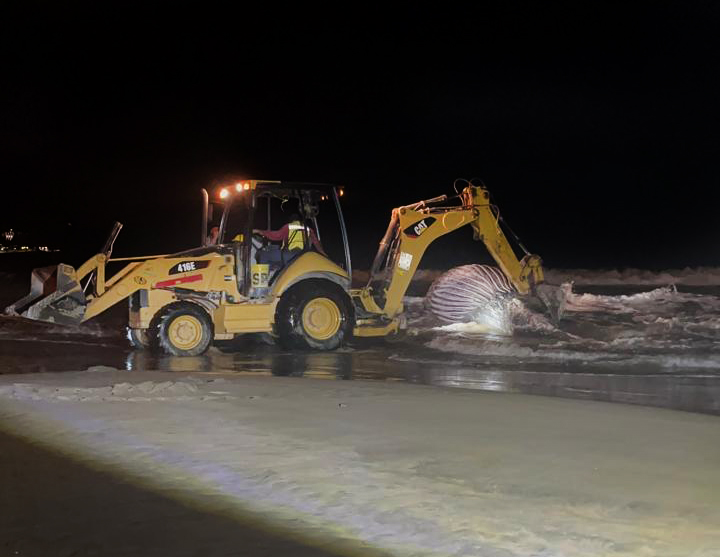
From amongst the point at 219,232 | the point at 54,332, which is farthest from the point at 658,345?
the point at 54,332

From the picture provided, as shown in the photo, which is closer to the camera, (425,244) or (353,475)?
(353,475)

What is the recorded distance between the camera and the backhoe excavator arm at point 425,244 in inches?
589

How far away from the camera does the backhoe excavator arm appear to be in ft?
49.1

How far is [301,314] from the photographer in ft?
45.6

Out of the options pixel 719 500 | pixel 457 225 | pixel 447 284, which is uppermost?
pixel 457 225

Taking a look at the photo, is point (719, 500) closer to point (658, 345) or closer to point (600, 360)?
point (600, 360)

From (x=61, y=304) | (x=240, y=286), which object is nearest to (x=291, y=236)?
(x=240, y=286)

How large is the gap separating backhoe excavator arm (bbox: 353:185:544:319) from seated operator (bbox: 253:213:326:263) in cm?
153

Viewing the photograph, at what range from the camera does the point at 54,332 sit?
1666cm

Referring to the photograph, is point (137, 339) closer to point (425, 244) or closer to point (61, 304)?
point (61, 304)

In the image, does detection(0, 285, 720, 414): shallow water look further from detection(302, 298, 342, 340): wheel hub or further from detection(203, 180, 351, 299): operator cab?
detection(203, 180, 351, 299): operator cab

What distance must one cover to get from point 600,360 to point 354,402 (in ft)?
18.6

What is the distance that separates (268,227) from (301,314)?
5.29 ft

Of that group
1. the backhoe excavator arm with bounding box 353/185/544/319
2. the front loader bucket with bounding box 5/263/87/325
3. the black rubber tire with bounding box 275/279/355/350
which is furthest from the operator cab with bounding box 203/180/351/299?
the front loader bucket with bounding box 5/263/87/325
